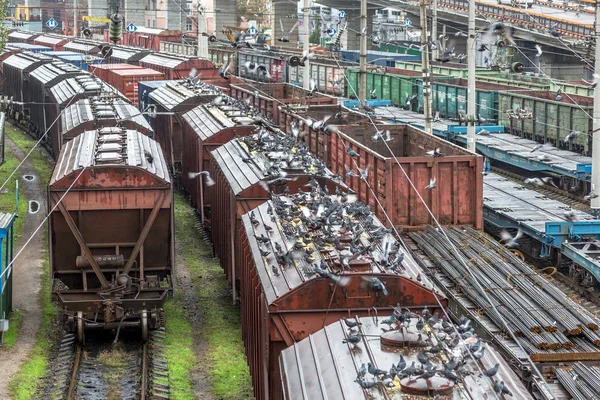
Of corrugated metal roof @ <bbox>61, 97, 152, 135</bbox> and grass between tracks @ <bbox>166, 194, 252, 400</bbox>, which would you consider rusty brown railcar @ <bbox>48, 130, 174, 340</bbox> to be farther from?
corrugated metal roof @ <bbox>61, 97, 152, 135</bbox>

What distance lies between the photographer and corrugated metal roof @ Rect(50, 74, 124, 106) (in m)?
35.4

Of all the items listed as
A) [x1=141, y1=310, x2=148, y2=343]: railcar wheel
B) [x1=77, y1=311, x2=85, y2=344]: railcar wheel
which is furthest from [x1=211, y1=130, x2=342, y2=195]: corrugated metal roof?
[x1=77, y1=311, x2=85, y2=344]: railcar wheel

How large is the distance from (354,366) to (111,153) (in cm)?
1243

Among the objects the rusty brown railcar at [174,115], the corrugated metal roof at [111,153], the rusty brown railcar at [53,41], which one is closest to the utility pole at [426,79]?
the corrugated metal roof at [111,153]

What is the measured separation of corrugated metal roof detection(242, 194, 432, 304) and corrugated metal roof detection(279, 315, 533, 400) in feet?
5.11

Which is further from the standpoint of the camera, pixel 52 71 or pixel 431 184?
pixel 52 71

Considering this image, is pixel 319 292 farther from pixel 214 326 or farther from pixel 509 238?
pixel 214 326

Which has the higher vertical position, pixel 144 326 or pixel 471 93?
pixel 471 93

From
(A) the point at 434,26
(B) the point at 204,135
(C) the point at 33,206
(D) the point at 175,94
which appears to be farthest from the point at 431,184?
(A) the point at 434,26

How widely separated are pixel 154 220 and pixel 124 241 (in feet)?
2.42

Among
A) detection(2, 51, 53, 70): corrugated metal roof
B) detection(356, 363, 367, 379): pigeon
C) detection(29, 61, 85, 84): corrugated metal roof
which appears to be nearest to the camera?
detection(356, 363, 367, 379): pigeon

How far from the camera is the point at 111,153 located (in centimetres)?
2130

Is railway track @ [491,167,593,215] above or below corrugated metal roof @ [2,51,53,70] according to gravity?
below

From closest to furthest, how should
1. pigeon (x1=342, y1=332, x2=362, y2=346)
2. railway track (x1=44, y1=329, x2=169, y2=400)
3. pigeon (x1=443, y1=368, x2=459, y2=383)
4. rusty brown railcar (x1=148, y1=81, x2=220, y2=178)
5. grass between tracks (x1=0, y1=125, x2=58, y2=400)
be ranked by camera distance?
pigeon (x1=443, y1=368, x2=459, y2=383) < pigeon (x1=342, y1=332, x2=362, y2=346) < railway track (x1=44, y1=329, x2=169, y2=400) < grass between tracks (x1=0, y1=125, x2=58, y2=400) < rusty brown railcar (x1=148, y1=81, x2=220, y2=178)
